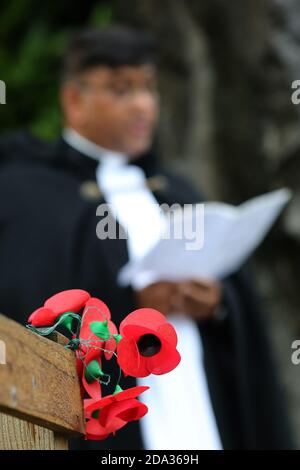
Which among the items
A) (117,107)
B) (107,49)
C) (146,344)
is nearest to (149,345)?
(146,344)

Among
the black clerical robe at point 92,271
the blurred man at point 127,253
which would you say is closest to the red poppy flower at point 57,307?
the blurred man at point 127,253

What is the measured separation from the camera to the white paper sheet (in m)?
2.53

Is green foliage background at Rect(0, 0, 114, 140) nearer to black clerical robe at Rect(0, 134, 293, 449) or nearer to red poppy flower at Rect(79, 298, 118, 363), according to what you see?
black clerical robe at Rect(0, 134, 293, 449)

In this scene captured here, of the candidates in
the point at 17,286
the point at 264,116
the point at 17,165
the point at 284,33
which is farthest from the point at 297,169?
the point at 17,286

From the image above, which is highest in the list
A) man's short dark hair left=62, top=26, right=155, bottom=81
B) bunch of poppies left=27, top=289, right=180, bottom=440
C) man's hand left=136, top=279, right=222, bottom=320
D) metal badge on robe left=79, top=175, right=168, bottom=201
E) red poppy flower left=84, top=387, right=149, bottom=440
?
man's short dark hair left=62, top=26, right=155, bottom=81

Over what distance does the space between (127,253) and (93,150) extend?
39 cm

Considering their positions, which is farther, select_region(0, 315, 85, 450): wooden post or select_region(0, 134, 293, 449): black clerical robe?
select_region(0, 134, 293, 449): black clerical robe

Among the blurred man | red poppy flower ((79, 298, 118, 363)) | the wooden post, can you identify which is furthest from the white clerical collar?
the wooden post

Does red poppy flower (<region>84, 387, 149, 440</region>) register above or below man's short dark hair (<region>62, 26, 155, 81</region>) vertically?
below

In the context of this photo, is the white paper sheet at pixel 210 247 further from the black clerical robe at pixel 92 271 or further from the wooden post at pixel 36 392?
the wooden post at pixel 36 392

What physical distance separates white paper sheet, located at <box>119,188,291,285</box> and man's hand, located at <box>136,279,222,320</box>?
0.9 inches

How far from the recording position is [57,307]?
134 cm

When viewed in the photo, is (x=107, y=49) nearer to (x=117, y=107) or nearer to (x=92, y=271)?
(x=117, y=107)
